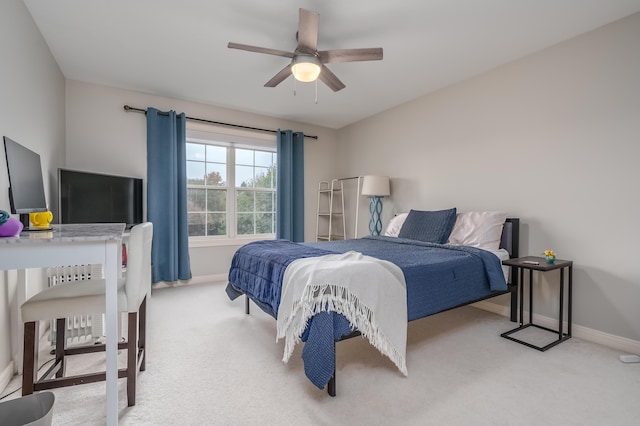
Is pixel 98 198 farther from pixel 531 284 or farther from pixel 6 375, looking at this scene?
pixel 531 284

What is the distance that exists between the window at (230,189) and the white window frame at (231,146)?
0.01 metres

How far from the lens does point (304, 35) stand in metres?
2.08

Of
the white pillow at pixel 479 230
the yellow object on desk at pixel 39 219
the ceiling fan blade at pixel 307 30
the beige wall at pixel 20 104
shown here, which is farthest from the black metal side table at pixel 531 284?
the beige wall at pixel 20 104

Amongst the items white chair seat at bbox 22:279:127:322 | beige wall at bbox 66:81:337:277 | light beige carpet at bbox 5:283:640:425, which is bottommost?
light beige carpet at bbox 5:283:640:425

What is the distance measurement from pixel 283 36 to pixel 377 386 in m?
2.73

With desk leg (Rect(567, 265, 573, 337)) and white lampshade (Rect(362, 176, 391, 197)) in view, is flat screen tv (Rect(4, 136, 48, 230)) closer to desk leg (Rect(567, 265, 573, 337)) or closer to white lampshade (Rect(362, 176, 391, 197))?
white lampshade (Rect(362, 176, 391, 197))

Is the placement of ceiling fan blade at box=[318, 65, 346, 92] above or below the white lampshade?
above

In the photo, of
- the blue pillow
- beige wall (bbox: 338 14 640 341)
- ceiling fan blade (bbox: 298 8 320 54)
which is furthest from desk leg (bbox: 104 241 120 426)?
beige wall (bbox: 338 14 640 341)

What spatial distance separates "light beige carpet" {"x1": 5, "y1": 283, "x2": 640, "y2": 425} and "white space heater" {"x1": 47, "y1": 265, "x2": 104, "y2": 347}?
1.07ft

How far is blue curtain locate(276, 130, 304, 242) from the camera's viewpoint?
463cm

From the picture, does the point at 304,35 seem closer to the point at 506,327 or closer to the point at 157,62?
the point at 157,62

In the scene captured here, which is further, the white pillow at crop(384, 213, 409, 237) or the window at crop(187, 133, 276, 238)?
the window at crop(187, 133, 276, 238)

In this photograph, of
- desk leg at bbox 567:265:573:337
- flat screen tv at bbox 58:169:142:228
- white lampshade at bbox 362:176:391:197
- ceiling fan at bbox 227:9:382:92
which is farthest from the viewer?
white lampshade at bbox 362:176:391:197

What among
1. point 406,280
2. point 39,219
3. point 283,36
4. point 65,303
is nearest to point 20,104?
point 39,219
